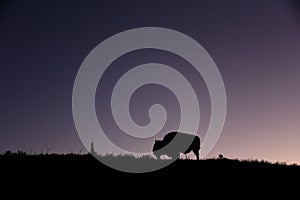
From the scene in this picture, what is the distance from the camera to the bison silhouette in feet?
111

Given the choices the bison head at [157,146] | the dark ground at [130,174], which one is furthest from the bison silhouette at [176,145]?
the dark ground at [130,174]

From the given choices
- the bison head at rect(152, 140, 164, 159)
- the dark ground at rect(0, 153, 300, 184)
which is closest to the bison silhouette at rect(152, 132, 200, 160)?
the bison head at rect(152, 140, 164, 159)

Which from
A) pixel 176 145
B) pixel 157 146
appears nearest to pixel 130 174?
pixel 176 145

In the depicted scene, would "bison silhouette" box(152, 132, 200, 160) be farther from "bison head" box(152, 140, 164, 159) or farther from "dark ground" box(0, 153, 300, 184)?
"dark ground" box(0, 153, 300, 184)

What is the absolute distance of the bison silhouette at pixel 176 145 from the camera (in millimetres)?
33844

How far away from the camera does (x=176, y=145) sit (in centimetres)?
3419

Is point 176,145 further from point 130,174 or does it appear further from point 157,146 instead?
point 130,174

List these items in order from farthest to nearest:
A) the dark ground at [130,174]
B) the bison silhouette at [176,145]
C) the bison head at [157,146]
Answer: the bison head at [157,146] → the bison silhouette at [176,145] → the dark ground at [130,174]

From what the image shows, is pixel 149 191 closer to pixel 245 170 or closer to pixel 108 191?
pixel 108 191

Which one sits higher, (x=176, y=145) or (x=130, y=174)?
(x=176, y=145)

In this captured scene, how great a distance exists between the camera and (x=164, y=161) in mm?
22859

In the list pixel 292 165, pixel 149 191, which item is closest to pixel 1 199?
pixel 149 191

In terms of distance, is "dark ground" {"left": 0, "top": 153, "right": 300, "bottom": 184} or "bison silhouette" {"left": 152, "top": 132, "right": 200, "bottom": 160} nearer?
"dark ground" {"left": 0, "top": 153, "right": 300, "bottom": 184}

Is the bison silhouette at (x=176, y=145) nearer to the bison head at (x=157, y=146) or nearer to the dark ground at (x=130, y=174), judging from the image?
the bison head at (x=157, y=146)
